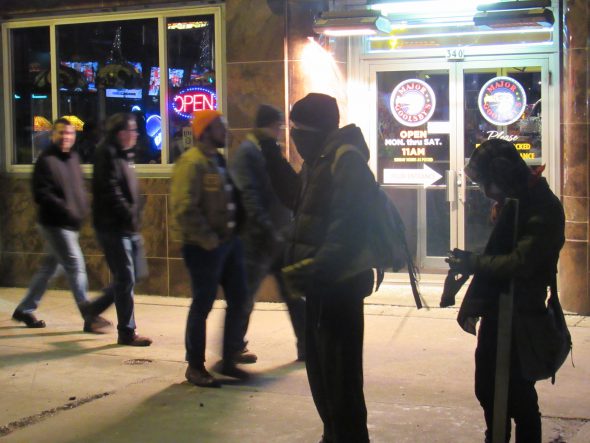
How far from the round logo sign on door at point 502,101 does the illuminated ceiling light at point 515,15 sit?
2.99 ft

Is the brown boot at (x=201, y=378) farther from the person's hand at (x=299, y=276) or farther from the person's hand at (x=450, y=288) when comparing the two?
the person's hand at (x=450, y=288)

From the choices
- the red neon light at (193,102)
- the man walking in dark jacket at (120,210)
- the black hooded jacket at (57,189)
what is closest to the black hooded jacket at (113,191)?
A: the man walking in dark jacket at (120,210)

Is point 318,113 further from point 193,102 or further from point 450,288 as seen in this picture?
point 193,102

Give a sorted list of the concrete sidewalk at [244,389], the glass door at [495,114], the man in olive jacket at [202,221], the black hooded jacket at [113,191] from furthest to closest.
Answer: the glass door at [495,114]
the black hooded jacket at [113,191]
the man in olive jacket at [202,221]
the concrete sidewalk at [244,389]

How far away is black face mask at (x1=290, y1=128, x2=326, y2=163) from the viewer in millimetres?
4383

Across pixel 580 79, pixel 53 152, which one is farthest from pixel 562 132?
pixel 53 152

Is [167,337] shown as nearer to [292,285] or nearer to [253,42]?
[253,42]

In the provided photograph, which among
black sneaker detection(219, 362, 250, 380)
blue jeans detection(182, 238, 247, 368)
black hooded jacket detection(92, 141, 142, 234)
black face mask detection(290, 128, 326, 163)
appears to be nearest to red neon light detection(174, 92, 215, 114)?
black hooded jacket detection(92, 141, 142, 234)

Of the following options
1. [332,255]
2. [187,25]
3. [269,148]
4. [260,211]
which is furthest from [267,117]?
[187,25]

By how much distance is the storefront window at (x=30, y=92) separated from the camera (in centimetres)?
1016

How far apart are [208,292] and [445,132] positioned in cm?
436

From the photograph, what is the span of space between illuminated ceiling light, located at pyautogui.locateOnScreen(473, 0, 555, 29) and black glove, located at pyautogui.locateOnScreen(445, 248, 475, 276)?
463cm

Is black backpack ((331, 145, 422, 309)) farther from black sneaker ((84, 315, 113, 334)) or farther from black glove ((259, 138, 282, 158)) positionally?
black sneaker ((84, 315, 113, 334))

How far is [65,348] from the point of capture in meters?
7.35
